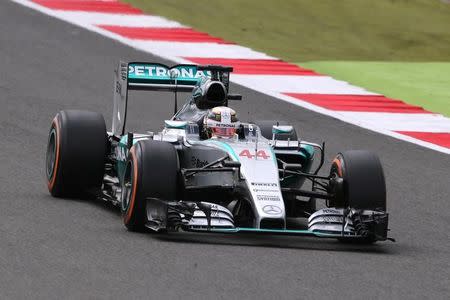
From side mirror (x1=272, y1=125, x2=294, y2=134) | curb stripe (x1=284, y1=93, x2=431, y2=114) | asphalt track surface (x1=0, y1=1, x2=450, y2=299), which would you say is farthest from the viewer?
curb stripe (x1=284, y1=93, x2=431, y2=114)

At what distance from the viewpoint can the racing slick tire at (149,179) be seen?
10.4 meters

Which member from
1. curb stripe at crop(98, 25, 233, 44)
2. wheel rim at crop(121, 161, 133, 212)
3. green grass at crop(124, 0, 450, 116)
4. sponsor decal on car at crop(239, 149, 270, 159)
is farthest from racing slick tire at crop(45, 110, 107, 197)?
curb stripe at crop(98, 25, 233, 44)

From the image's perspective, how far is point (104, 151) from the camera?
38.9ft

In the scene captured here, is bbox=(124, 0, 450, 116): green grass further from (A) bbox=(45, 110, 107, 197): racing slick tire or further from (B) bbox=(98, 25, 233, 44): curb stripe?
(A) bbox=(45, 110, 107, 197): racing slick tire

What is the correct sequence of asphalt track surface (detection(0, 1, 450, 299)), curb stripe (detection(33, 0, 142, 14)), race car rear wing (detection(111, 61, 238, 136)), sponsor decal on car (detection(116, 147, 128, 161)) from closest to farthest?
1. asphalt track surface (detection(0, 1, 450, 299))
2. sponsor decal on car (detection(116, 147, 128, 161))
3. race car rear wing (detection(111, 61, 238, 136))
4. curb stripe (detection(33, 0, 142, 14))

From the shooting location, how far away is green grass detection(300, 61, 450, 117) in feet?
59.3

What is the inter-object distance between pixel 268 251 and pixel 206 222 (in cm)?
47

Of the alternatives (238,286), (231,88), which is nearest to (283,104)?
(231,88)

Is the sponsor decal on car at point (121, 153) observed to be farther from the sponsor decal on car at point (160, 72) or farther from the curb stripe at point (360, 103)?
the curb stripe at point (360, 103)

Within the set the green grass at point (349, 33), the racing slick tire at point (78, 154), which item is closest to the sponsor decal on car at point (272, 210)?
the racing slick tire at point (78, 154)

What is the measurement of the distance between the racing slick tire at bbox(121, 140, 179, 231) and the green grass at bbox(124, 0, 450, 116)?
26.2 feet

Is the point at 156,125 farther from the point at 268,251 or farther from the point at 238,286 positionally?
the point at 238,286

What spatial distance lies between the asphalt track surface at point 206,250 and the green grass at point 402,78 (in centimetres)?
217

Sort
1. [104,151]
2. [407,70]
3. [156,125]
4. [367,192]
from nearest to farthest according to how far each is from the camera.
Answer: [367,192], [104,151], [156,125], [407,70]
